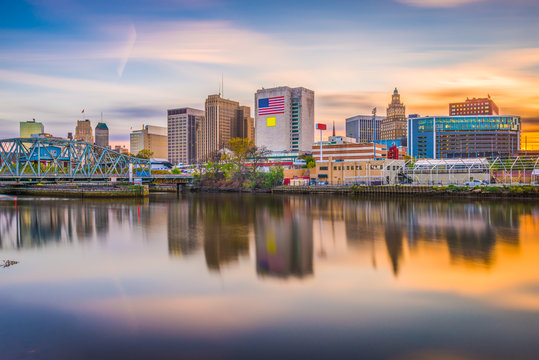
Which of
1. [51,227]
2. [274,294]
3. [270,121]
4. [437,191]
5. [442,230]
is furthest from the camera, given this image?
[270,121]

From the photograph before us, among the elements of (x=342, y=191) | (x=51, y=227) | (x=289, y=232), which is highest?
(x=342, y=191)

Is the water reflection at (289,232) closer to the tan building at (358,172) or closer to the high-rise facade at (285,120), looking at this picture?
the tan building at (358,172)

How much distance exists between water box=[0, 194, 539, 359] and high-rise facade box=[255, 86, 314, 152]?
465 feet

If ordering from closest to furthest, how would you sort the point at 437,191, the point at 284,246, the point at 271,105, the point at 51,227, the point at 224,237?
the point at 284,246, the point at 224,237, the point at 51,227, the point at 437,191, the point at 271,105

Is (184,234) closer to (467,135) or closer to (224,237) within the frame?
(224,237)

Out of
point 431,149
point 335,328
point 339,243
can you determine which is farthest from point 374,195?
point 431,149

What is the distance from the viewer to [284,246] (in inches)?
923

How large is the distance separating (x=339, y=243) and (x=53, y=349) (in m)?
17.2

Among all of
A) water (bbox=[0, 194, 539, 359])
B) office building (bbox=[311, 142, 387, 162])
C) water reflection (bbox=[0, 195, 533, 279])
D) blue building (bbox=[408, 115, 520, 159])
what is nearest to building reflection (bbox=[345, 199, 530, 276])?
water reflection (bbox=[0, 195, 533, 279])

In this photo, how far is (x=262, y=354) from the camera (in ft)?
32.4

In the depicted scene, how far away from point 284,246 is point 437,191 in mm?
44876

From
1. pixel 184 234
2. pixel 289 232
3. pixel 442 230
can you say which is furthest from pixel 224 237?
pixel 442 230

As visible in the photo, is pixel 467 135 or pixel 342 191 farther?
pixel 467 135

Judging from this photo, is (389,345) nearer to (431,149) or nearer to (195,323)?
(195,323)
